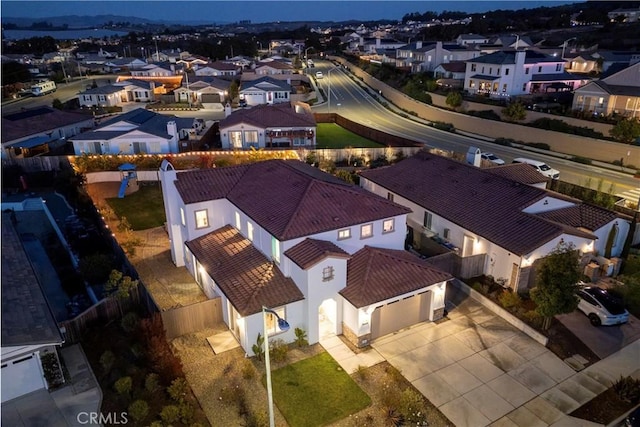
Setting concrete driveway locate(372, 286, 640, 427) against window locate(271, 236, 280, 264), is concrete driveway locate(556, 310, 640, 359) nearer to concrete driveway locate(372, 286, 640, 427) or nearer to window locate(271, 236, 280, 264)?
concrete driveway locate(372, 286, 640, 427)

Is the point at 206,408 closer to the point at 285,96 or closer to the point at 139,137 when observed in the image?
the point at 139,137

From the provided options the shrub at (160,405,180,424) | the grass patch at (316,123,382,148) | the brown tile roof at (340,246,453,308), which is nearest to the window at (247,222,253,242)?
the brown tile roof at (340,246,453,308)

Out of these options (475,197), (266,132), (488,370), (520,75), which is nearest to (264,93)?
(266,132)

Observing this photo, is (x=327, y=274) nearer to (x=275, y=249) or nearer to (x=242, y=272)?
(x=275, y=249)

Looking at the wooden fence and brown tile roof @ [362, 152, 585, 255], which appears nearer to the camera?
the wooden fence

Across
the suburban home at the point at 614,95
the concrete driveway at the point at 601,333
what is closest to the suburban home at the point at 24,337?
the concrete driveway at the point at 601,333

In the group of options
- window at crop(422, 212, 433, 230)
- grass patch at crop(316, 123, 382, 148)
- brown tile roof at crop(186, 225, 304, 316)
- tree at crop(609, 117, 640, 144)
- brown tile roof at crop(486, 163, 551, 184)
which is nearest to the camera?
brown tile roof at crop(186, 225, 304, 316)
